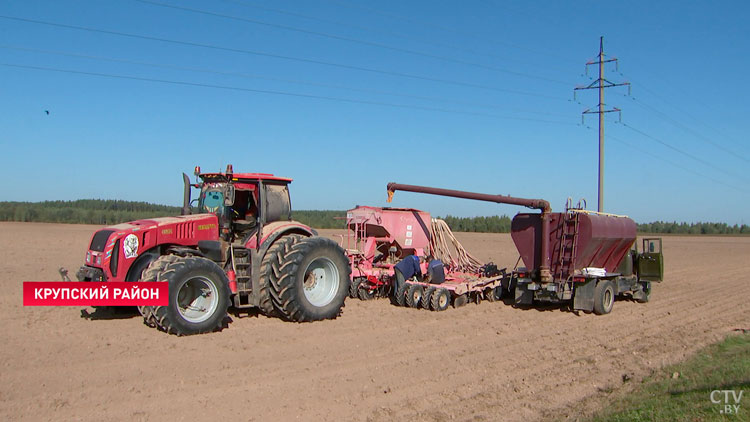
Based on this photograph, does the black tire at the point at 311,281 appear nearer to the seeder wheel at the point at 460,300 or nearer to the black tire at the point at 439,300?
the black tire at the point at 439,300

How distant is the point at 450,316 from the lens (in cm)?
1125

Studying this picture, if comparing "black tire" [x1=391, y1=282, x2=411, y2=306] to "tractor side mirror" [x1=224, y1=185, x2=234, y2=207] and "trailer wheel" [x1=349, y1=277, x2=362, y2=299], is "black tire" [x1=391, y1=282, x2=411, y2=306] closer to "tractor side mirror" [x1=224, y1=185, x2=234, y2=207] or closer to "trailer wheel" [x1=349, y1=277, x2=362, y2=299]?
"trailer wheel" [x1=349, y1=277, x2=362, y2=299]

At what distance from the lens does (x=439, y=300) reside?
38.2ft

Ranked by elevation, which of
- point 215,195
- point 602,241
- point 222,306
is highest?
point 215,195

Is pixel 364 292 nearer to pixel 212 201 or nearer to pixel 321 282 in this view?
pixel 321 282

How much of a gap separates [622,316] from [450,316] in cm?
374

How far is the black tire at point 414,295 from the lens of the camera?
11859 millimetres

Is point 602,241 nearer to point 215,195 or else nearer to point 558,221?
point 558,221

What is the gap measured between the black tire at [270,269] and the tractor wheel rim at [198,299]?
0.96 meters

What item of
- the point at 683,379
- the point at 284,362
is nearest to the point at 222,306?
the point at 284,362

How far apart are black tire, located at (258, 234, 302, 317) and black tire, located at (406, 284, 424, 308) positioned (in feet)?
10.3

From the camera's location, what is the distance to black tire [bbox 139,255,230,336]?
8.15m

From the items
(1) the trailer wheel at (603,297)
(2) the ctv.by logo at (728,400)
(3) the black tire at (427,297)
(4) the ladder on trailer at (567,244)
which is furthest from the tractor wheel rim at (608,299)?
(2) the ctv.by logo at (728,400)

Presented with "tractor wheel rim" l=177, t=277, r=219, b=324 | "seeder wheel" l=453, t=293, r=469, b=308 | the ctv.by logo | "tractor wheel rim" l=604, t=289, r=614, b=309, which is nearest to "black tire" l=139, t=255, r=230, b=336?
"tractor wheel rim" l=177, t=277, r=219, b=324
